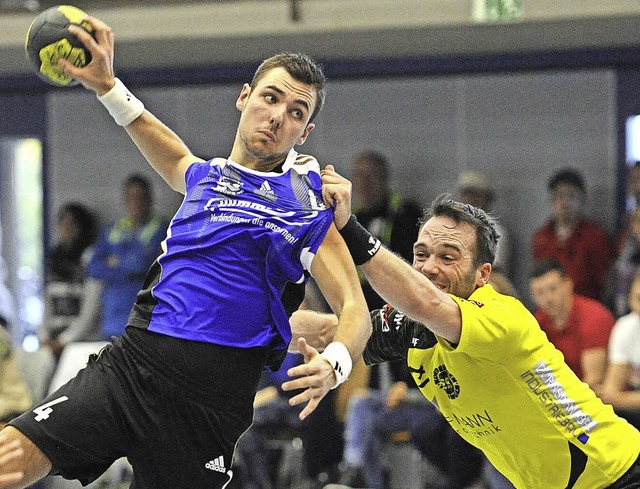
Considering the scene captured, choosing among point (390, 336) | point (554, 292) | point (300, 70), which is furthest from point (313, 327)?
point (554, 292)

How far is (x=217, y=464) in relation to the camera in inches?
157

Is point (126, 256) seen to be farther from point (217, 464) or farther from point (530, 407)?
point (530, 407)

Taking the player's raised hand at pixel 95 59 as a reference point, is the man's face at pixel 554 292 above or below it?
below

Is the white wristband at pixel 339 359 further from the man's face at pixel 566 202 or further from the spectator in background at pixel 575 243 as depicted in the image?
the man's face at pixel 566 202

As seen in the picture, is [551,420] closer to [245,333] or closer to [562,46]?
[245,333]

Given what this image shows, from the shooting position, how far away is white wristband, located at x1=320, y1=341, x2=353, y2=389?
3.84 m

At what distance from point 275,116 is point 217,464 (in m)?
1.24

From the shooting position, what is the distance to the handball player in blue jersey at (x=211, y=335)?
387 centimetres

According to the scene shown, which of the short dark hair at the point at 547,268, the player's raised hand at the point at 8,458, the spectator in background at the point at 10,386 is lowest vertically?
the spectator in background at the point at 10,386

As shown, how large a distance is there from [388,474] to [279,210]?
14.6 ft

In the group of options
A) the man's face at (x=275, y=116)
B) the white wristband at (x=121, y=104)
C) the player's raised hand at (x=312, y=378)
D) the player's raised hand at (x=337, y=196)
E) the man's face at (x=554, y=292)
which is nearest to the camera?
the player's raised hand at (x=312, y=378)

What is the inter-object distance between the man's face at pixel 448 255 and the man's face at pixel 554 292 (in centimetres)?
317

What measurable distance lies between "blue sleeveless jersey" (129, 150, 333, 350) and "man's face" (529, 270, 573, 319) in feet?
12.0

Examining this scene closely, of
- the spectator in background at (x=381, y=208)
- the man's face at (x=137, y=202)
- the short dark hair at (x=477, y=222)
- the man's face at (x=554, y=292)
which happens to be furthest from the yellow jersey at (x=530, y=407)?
the man's face at (x=137, y=202)
